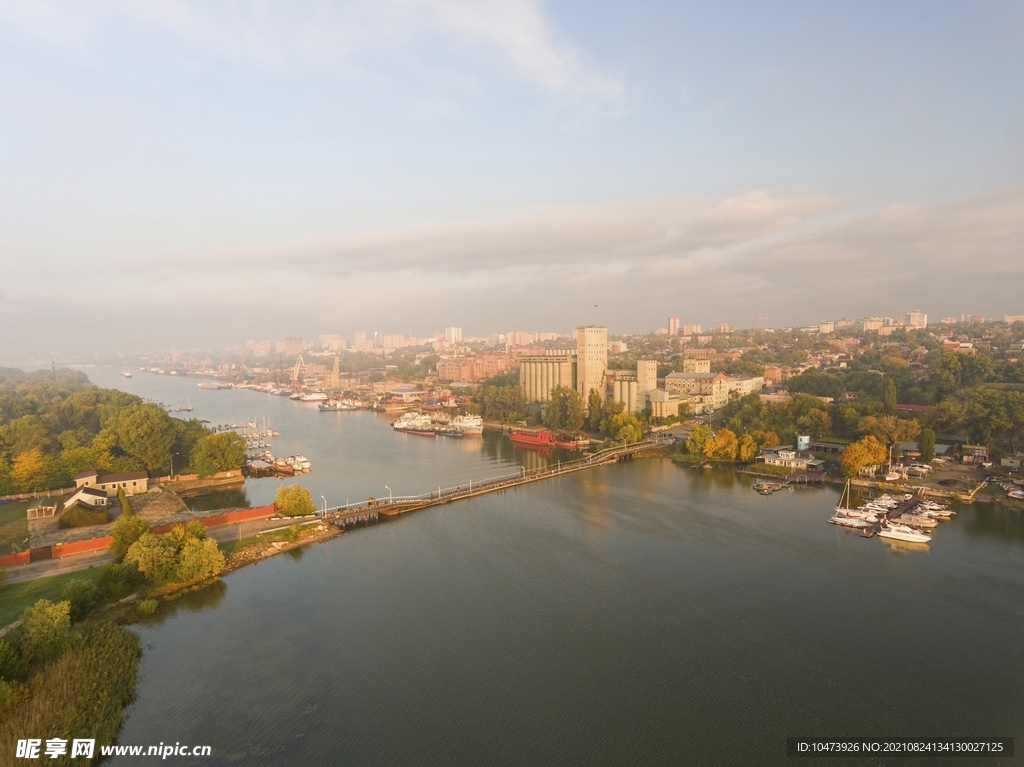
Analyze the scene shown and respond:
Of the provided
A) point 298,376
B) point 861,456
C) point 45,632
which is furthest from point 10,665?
point 298,376

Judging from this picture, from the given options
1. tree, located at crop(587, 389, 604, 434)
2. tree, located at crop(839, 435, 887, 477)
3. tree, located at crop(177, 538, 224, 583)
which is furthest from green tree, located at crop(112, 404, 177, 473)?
tree, located at crop(839, 435, 887, 477)

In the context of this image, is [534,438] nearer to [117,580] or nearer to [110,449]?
[110,449]

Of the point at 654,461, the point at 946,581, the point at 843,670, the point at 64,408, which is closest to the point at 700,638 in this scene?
the point at 843,670

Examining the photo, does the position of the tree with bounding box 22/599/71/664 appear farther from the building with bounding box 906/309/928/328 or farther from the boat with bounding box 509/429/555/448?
the building with bounding box 906/309/928/328

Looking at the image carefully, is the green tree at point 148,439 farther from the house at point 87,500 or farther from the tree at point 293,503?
the tree at point 293,503

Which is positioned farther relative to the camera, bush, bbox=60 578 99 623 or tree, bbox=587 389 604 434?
tree, bbox=587 389 604 434
